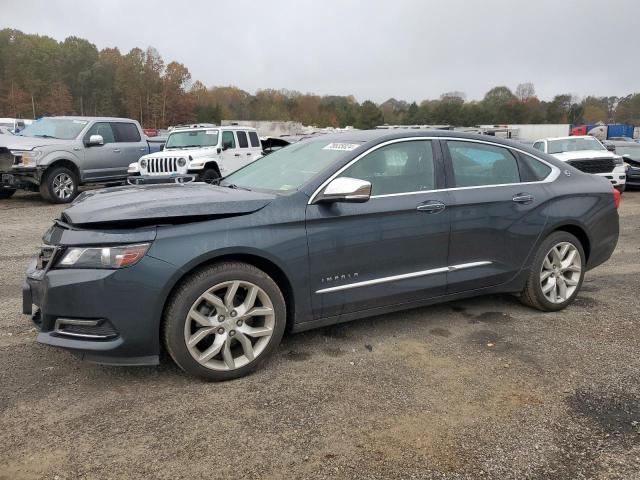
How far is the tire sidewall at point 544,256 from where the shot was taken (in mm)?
4438

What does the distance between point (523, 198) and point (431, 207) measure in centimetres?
97

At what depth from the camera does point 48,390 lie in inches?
124

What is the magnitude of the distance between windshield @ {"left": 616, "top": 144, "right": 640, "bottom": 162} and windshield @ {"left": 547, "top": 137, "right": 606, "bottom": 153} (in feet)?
5.24

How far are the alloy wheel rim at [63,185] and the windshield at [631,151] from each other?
595 inches

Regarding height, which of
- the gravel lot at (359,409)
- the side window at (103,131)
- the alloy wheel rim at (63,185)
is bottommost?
the gravel lot at (359,409)

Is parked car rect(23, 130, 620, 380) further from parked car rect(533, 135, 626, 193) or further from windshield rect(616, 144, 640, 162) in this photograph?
windshield rect(616, 144, 640, 162)

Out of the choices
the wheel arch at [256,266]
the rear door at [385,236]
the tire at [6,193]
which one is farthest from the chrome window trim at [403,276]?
the tire at [6,193]

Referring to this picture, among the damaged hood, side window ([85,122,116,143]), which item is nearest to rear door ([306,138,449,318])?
the damaged hood

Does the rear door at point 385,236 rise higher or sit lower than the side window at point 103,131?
lower

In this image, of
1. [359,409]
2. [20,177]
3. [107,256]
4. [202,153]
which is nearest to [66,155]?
[20,177]

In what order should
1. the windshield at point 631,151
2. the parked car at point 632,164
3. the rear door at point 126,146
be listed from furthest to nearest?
the windshield at point 631,151 → the parked car at point 632,164 → the rear door at point 126,146

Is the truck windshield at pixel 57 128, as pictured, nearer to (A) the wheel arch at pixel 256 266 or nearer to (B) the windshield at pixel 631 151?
(A) the wheel arch at pixel 256 266

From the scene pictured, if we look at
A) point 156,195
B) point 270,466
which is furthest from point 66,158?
point 270,466

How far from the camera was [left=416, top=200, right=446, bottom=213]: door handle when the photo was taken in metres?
3.82
